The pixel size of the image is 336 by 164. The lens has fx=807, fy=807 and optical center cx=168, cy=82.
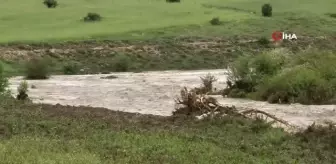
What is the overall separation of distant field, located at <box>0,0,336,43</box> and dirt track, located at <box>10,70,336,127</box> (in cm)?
963

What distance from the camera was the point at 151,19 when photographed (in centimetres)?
6581

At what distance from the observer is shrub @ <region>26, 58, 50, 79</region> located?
47.1 metres

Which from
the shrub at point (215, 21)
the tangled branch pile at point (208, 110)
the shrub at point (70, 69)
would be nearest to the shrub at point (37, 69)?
the shrub at point (70, 69)

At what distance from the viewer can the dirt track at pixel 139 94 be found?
2806cm

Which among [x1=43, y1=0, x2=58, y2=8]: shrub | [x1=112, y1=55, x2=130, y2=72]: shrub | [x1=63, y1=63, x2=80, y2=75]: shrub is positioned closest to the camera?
[x1=63, y1=63, x2=80, y2=75]: shrub

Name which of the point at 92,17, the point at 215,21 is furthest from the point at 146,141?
the point at 215,21

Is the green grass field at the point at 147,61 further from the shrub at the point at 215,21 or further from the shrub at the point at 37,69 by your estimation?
the shrub at the point at 37,69

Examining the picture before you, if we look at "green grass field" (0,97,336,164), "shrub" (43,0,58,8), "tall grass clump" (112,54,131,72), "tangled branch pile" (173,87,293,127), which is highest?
"shrub" (43,0,58,8)

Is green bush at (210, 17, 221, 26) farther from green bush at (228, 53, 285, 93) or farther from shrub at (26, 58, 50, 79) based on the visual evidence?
green bush at (228, 53, 285, 93)

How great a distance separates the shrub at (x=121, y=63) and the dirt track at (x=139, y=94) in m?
2.45

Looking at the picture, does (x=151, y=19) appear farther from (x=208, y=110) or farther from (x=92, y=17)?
(x=208, y=110)

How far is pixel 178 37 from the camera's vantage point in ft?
200

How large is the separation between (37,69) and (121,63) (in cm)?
790

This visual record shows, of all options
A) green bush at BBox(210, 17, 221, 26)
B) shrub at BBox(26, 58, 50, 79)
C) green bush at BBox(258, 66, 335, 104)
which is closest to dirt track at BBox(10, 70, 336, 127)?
shrub at BBox(26, 58, 50, 79)
